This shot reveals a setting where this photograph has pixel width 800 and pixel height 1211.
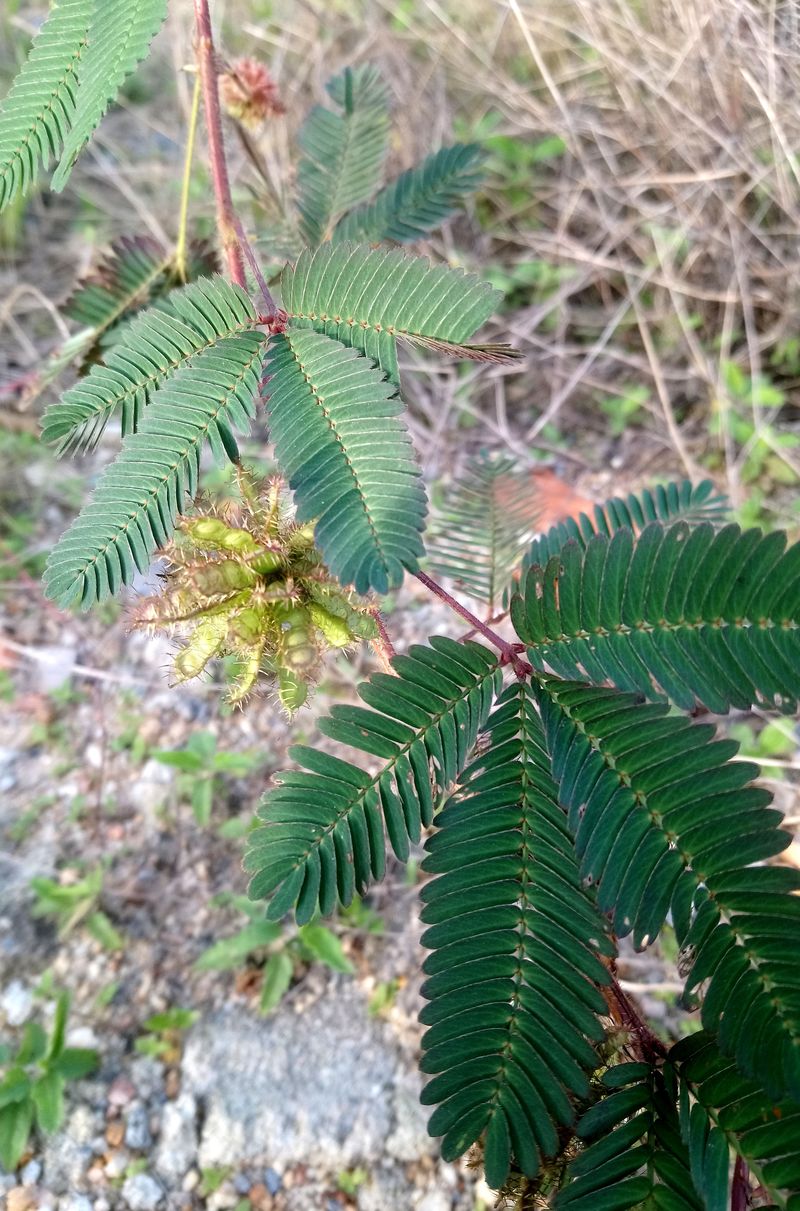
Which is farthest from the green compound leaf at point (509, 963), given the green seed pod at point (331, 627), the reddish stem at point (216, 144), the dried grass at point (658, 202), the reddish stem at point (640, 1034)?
the dried grass at point (658, 202)

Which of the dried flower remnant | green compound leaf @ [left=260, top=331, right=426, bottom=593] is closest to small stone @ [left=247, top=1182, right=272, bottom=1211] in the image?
green compound leaf @ [left=260, top=331, right=426, bottom=593]

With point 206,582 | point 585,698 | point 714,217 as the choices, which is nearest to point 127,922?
point 206,582

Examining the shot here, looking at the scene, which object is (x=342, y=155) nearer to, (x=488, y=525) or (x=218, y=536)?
(x=488, y=525)

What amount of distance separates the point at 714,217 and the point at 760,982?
138 inches

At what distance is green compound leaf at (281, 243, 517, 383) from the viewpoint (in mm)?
1058

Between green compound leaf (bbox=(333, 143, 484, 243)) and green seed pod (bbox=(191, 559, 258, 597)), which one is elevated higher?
green compound leaf (bbox=(333, 143, 484, 243))

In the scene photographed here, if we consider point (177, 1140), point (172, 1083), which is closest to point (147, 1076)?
point (172, 1083)

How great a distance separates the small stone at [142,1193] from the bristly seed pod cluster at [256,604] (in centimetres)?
149

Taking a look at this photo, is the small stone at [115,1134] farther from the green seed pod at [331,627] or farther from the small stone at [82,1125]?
the green seed pod at [331,627]

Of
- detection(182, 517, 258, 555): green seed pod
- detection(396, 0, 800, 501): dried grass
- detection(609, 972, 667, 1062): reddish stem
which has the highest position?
detection(396, 0, 800, 501): dried grass

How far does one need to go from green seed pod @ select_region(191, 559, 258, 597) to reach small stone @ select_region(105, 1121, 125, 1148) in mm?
1631

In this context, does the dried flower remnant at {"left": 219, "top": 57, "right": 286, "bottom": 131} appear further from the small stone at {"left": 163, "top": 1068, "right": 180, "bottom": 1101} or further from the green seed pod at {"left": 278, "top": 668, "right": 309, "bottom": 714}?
the small stone at {"left": 163, "top": 1068, "right": 180, "bottom": 1101}

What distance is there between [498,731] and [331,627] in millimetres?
255

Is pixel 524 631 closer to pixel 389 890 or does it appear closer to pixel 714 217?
pixel 389 890
